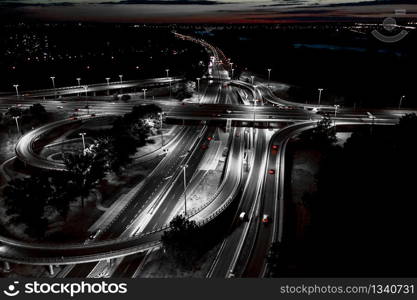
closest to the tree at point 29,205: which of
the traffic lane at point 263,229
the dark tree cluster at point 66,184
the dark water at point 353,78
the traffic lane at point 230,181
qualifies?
the dark tree cluster at point 66,184

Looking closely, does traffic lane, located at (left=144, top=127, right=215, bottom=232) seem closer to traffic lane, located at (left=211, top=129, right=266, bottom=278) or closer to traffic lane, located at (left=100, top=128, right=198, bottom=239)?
traffic lane, located at (left=100, top=128, right=198, bottom=239)

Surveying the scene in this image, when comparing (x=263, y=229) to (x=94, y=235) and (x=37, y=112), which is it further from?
(x=37, y=112)

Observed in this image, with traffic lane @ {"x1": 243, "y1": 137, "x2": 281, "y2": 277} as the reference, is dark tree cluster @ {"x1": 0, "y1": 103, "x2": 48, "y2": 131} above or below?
above

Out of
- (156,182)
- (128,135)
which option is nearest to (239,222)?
(156,182)

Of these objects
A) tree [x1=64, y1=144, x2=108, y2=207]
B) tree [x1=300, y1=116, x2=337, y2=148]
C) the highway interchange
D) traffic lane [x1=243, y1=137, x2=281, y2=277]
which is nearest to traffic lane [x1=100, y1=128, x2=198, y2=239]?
the highway interchange

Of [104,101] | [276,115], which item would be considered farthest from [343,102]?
[104,101]

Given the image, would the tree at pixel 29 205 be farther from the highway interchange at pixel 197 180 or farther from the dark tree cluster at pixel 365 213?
the dark tree cluster at pixel 365 213
